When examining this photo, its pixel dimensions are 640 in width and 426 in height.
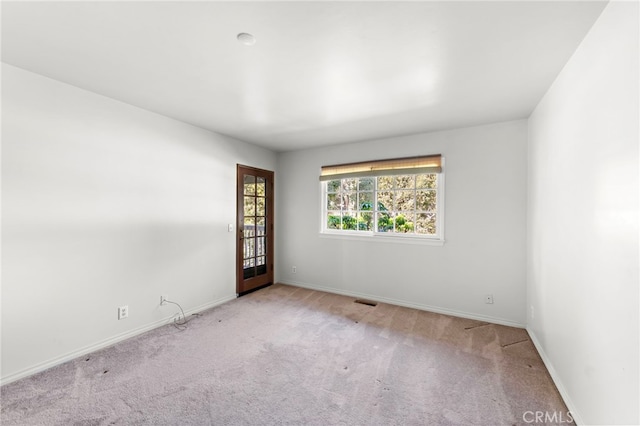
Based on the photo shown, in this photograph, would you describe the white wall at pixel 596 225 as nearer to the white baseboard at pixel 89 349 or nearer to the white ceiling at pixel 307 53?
the white ceiling at pixel 307 53

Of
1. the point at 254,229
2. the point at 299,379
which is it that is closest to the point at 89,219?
the point at 254,229

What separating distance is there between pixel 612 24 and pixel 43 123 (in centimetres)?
400

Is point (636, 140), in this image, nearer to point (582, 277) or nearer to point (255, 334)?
point (582, 277)

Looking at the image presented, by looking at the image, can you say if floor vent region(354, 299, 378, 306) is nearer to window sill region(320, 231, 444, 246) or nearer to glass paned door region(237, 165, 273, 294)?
window sill region(320, 231, 444, 246)

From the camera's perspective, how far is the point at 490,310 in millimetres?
3254

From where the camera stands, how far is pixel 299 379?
212 centimetres

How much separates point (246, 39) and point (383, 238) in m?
3.08

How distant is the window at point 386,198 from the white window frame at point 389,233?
1cm

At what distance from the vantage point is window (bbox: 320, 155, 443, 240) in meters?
3.67

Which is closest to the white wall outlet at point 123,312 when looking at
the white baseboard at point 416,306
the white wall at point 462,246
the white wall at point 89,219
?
the white wall at point 89,219

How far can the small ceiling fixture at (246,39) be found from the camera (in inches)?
65.7

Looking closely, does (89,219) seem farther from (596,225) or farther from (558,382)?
(558,382)

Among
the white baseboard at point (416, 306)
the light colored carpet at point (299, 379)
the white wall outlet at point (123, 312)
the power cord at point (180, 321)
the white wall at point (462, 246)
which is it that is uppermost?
the white wall at point (462, 246)

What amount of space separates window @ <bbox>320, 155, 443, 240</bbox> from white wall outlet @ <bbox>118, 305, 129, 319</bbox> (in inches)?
113
